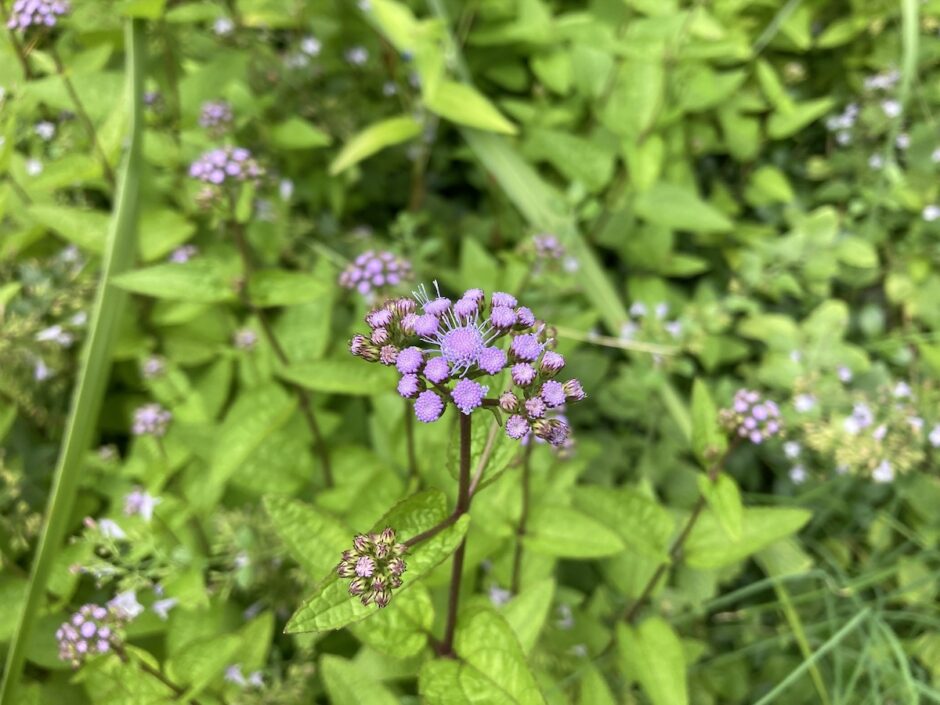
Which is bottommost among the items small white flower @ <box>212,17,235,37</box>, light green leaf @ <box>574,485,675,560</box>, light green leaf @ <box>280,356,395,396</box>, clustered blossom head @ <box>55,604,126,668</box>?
clustered blossom head @ <box>55,604,126,668</box>

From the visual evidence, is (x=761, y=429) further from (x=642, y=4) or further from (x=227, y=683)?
(x=642, y=4)

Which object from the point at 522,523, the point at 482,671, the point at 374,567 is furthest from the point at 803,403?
the point at 374,567

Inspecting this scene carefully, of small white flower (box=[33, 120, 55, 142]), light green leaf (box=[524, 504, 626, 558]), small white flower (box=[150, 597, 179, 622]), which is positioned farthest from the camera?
small white flower (box=[33, 120, 55, 142])

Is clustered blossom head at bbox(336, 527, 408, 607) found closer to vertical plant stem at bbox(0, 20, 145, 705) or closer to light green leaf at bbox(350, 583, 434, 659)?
light green leaf at bbox(350, 583, 434, 659)

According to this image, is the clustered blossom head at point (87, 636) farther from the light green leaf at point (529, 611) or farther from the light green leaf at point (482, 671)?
the light green leaf at point (529, 611)

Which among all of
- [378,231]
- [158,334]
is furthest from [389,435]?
[378,231]

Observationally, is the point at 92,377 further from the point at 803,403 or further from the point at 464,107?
the point at 803,403

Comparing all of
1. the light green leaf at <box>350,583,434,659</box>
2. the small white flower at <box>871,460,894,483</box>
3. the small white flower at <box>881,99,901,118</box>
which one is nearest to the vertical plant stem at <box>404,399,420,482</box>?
the light green leaf at <box>350,583,434,659</box>
